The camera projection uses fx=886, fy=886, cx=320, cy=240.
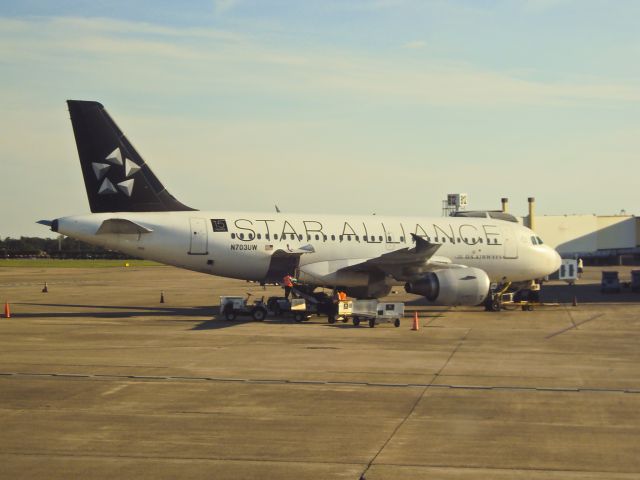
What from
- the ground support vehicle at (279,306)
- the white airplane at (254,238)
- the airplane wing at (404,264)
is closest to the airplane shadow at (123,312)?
the ground support vehicle at (279,306)

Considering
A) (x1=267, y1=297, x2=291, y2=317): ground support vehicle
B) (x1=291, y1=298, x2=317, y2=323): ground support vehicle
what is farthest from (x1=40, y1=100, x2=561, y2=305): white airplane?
(x1=291, y1=298, x2=317, y2=323): ground support vehicle

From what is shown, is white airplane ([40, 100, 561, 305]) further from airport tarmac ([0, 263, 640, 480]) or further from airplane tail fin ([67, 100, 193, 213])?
airport tarmac ([0, 263, 640, 480])

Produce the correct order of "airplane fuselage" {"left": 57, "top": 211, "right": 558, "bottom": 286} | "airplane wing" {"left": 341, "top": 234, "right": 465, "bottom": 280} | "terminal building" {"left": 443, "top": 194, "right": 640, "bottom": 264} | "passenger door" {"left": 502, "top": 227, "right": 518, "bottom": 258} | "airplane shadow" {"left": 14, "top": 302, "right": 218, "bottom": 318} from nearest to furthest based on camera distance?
"airplane fuselage" {"left": 57, "top": 211, "right": 558, "bottom": 286} → "airplane wing" {"left": 341, "top": 234, "right": 465, "bottom": 280} → "airplane shadow" {"left": 14, "top": 302, "right": 218, "bottom": 318} → "passenger door" {"left": 502, "top": 227, "right": 518, "bottom": 258} → "terminal building" {"left": 443, "top": 194, "right": 640, "bottom": 264}

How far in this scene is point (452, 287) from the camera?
34.1 meters

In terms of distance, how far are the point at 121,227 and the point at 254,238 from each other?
5256 millimetres

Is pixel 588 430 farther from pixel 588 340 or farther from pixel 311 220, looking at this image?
pixel 311 220

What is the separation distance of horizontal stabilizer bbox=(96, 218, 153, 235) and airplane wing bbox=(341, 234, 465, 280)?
820 cm

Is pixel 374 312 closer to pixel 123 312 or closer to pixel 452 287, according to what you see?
pixel 452 287

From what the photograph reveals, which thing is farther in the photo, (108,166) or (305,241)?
(305,241)

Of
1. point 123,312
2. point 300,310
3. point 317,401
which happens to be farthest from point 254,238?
point 317,401

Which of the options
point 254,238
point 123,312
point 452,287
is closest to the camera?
point 452,287

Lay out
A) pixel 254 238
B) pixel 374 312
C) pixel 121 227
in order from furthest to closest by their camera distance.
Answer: pixel 254 238
pixel 121 227
pixel 374 312

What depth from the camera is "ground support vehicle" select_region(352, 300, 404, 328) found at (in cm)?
3134

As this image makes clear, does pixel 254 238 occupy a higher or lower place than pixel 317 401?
higher
